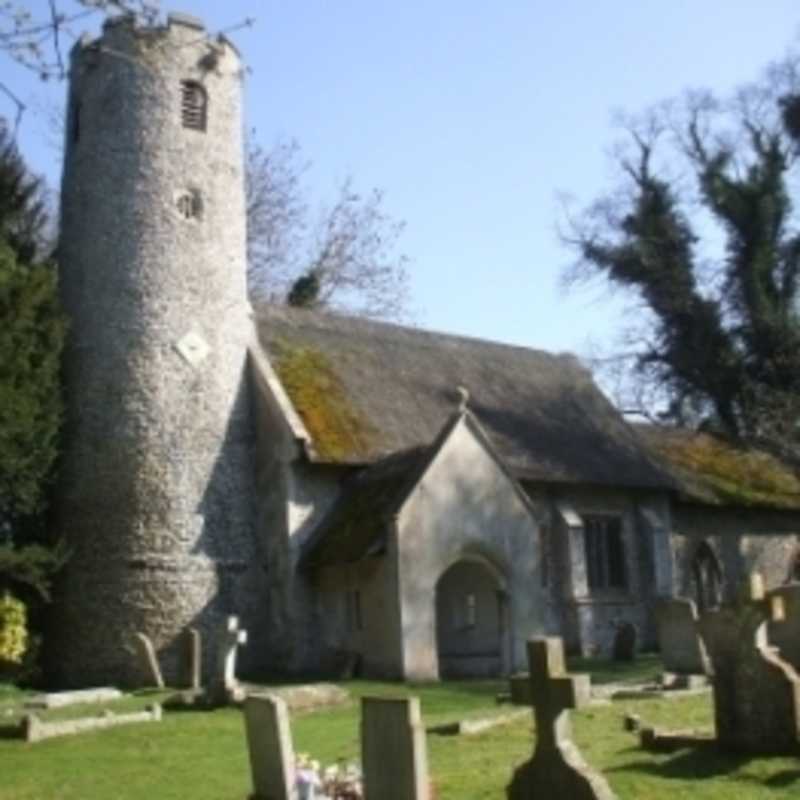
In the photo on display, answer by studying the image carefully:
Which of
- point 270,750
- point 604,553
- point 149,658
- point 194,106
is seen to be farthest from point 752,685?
point 194,106

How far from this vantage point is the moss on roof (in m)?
22.8

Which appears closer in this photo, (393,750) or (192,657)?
(393,750)

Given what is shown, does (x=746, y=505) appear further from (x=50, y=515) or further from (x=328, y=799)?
(x=328, y=799)

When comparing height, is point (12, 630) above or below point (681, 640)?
above

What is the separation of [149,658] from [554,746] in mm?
13862

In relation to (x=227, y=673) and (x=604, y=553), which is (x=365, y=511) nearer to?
(x=227, y=673)

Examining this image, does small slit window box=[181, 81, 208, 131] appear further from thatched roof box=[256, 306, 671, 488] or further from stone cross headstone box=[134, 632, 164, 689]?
stone cross headstone box=[134, 632, 164, 689]

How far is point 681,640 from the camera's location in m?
17.1

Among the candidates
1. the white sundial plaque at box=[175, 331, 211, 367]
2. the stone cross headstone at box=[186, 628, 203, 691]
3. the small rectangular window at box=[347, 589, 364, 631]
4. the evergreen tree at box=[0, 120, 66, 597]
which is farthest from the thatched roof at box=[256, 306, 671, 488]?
the evergreen tree at box=[0, 120, 66, 597]

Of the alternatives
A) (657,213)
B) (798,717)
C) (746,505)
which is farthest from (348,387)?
(798,717)

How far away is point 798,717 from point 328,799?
4.16 metres

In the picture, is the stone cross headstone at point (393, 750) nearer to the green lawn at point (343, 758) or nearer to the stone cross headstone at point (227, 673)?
the green lawn at point (343, 758)

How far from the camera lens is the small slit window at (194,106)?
78.7 ft

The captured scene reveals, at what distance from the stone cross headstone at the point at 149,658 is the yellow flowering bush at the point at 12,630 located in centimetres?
206
